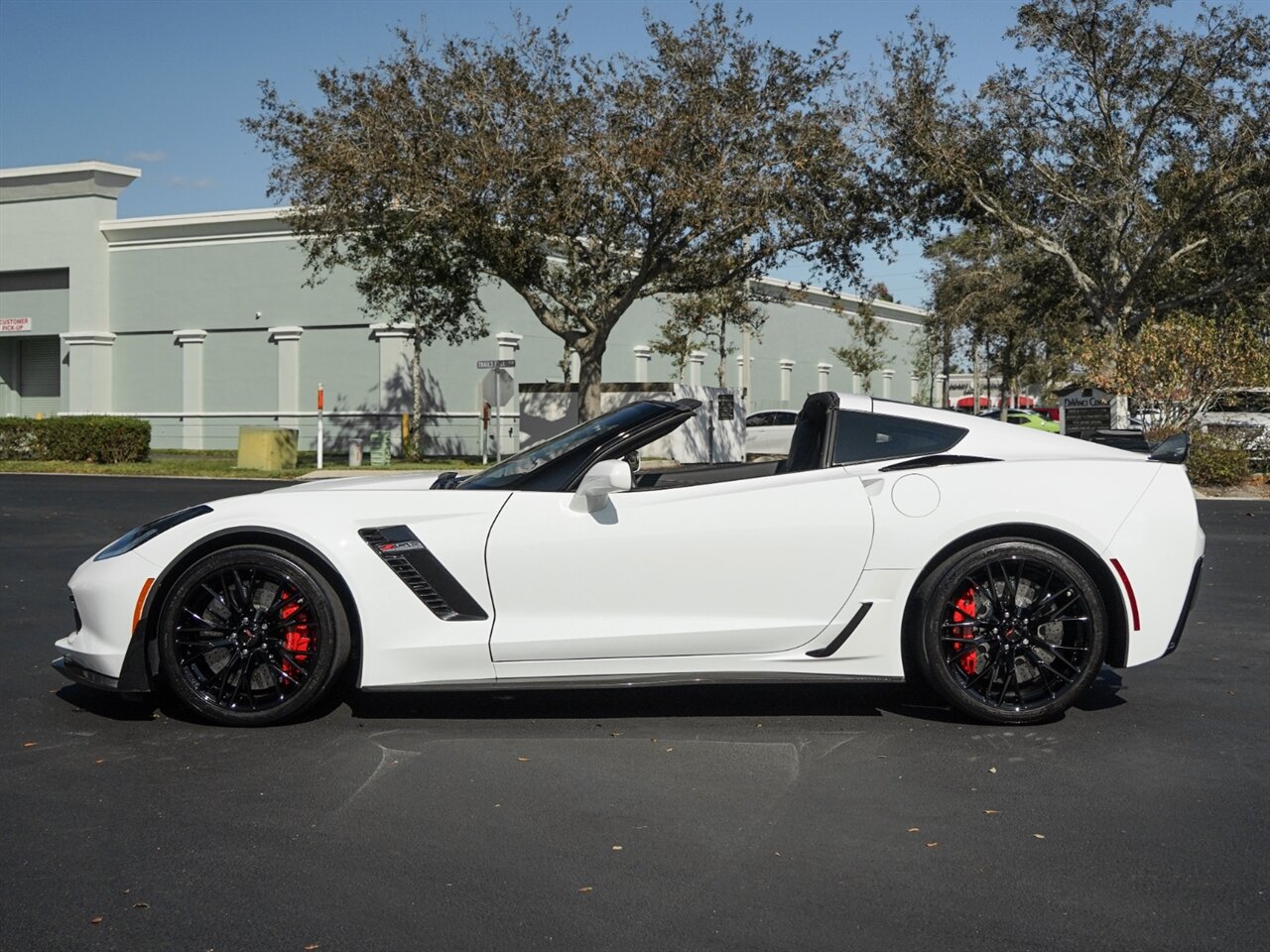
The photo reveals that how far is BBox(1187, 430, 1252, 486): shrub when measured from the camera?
77.0 ft

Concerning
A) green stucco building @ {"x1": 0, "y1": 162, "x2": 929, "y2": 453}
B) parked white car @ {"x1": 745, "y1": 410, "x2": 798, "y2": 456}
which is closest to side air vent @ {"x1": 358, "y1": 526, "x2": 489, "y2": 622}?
parked white car @ {"x1": 745, "y1": 410, "x2": 798, "y2": 456}

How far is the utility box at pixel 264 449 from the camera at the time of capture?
30.7 meters

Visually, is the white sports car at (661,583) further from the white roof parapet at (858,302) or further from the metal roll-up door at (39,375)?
the white roof parapet at (858,302)

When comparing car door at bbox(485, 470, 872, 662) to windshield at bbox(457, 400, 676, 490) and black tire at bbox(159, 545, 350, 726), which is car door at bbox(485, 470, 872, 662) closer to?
windshield at bbox(457, 400, 676, 490)

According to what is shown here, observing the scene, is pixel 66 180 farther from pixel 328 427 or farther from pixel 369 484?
pixel 369 484

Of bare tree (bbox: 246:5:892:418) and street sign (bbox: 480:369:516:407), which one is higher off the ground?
bare tree (bbox: 246:5:892:418)

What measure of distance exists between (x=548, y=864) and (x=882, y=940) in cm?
102

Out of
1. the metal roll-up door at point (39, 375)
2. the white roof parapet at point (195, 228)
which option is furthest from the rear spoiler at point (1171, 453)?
the metal roll-up door at point (39, 375)

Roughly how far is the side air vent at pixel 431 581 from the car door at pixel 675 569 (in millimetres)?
117

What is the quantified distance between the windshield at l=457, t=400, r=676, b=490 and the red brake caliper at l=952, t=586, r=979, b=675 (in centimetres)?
144

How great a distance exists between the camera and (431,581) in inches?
212

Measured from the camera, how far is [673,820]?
436 centimetres

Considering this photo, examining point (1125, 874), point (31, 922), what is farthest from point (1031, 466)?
point (31, 922)

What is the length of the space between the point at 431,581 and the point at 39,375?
46914 mm
